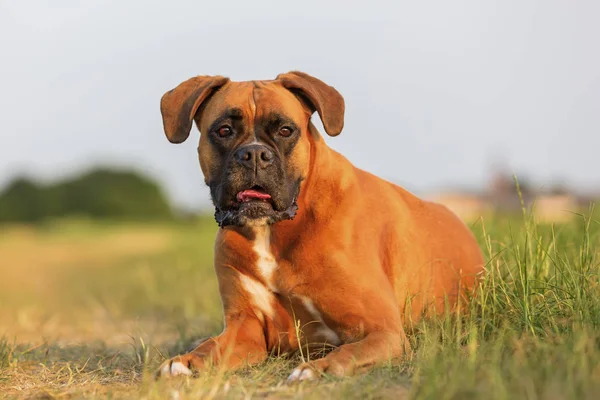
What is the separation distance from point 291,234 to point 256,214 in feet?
0.95

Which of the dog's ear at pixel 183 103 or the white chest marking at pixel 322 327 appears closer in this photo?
the white chest marking at pixel 322 327

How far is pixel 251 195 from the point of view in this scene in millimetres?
4547

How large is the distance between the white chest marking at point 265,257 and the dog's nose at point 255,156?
0.49 m

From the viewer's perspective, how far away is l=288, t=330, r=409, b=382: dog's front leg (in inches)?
158

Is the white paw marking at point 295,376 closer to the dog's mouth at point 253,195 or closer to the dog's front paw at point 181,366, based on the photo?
the dog's front paw at point 181,366

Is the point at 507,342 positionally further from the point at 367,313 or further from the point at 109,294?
the point at 109,294

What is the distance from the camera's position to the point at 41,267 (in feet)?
51.1

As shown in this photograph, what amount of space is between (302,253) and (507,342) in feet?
4.23

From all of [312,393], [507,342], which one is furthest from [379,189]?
[312,393]

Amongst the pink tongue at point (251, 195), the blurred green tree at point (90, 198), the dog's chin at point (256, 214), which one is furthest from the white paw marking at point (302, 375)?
the blurred green tree at point (90, 198)

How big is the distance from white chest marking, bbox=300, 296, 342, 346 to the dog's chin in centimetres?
53

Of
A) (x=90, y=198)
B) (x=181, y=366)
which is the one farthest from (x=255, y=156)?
(x=90, y=198)

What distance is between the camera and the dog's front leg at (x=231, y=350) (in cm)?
431

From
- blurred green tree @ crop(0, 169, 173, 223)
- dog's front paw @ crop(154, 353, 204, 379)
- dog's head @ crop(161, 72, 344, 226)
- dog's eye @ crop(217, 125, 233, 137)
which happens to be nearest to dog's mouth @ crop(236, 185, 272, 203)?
dog's head @ crop(161, 72, 344, 226)
